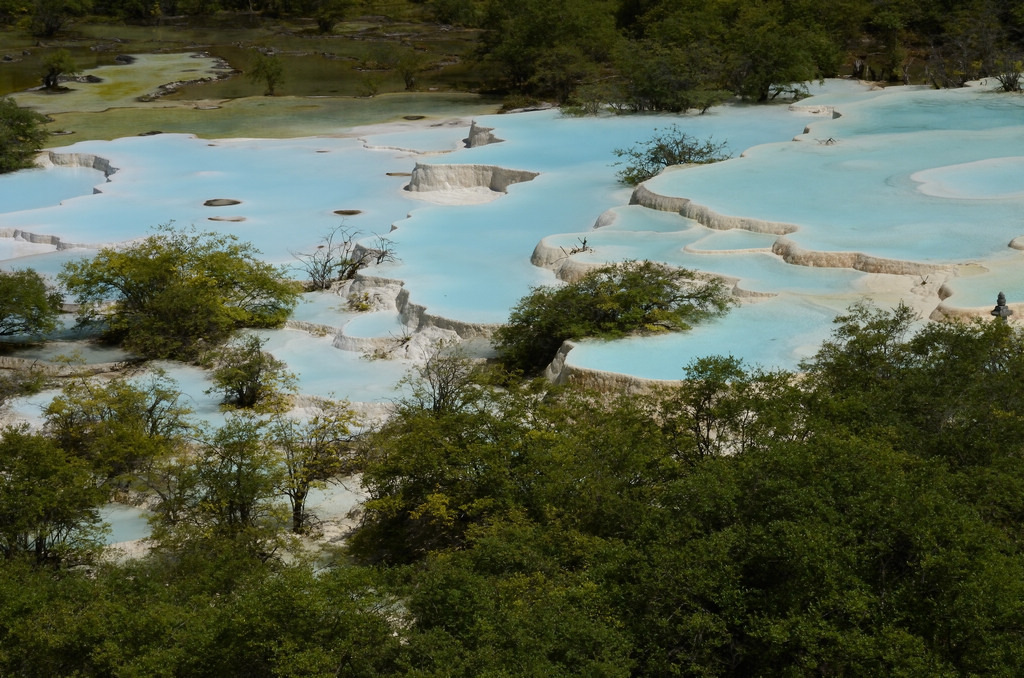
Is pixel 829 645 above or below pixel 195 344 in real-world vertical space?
above

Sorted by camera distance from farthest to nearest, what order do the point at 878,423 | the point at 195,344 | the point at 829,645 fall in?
the point at 195,344
the point at 878,423
the point at 829,645

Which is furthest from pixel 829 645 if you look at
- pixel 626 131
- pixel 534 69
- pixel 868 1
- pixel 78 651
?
pixel 868 1

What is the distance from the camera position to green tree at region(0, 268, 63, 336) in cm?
1684

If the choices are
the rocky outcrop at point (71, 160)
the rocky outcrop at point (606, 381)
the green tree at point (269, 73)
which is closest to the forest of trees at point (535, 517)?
the rocky outcrop at point (606, 381)

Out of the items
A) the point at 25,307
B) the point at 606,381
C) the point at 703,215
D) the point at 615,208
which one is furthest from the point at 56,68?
the point at 606,381

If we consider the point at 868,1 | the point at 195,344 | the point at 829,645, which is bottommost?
the point at 195,344

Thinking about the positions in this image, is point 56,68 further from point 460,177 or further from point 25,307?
point 25,307

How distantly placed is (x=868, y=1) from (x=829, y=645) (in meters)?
38.4

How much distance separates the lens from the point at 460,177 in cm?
2522

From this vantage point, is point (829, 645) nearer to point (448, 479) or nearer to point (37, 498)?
point (448, 479)

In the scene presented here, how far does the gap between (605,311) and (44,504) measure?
728 centimetres

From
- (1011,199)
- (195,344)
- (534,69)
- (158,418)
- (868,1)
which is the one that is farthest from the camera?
(868,1)

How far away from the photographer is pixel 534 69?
38.6 meters

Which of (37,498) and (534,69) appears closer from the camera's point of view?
(37,498)
